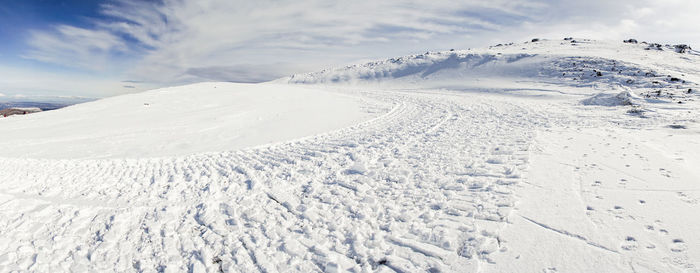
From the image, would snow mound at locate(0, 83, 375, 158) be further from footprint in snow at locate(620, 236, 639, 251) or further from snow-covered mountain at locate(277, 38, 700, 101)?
snow-covered mountain at locate(277, 38, 700, 101)

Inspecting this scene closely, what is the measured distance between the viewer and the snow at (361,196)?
3.50 metres

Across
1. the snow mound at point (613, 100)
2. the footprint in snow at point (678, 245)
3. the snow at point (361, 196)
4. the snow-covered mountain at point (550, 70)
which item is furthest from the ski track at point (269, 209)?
the snow-covered mountain at point (550, 70)

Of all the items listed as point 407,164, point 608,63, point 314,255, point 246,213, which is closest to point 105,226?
point 246,213

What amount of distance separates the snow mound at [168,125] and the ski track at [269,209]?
4.29ft

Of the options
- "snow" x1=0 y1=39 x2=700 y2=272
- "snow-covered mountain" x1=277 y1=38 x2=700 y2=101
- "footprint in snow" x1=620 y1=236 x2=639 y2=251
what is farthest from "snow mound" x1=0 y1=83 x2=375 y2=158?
"snow-covered mountain" x1=277 y1=38 x2=700 y2=101

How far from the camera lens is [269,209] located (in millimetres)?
4750

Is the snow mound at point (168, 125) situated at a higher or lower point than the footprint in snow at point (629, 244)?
higher

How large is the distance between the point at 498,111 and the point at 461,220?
1134 cm

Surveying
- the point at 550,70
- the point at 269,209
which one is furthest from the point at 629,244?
the point at 550,70

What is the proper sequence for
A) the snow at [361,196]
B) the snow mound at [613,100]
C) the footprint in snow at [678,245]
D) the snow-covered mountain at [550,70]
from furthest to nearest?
the snow-covered mountain at [550,70] < the snow mound at [613,100] < the snow at [361,196] < the footprint in snow at [678,245]

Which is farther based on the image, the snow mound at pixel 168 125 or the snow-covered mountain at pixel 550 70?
the snow-covered mountain at pixel 550 70

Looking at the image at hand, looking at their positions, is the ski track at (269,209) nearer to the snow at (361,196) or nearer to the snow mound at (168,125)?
the snow at (361,196)

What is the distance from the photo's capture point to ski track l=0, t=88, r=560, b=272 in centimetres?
356

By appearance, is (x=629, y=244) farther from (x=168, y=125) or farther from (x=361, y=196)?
(x=168, y=125)
